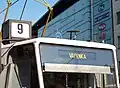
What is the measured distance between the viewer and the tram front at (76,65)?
262 inches

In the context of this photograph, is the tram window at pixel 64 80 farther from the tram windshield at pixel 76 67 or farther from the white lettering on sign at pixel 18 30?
the white lettering on sign at pixel 18 30

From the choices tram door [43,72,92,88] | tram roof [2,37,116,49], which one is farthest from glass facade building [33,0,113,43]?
tram door [43,72,92,88]

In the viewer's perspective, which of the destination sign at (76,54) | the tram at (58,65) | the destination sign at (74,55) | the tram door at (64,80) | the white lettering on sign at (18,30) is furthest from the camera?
the white lettering on sign at (18,30)

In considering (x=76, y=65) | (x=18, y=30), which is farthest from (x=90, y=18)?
(x=76, y=65)

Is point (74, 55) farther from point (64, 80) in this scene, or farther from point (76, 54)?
point (64, 80)

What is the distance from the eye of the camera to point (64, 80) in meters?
6.85

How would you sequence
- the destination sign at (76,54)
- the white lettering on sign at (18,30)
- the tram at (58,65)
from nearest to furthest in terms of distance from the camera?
the tram at (58,65)
the destination sign at (76,54)
the white lettering on sign at (18,30)

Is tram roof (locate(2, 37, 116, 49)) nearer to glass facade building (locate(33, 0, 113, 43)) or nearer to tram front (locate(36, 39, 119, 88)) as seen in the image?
tram front (locate(36, 39, 119, 88))

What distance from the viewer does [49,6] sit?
8.31 metres

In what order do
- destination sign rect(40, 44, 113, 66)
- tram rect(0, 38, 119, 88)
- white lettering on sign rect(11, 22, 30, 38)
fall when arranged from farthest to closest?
1. white lettering on sign rect(11, 22, 30, 38)
2. destination sign rect(40, 44, 113, 66)
3. tram rect(0, 38, 119, 88)

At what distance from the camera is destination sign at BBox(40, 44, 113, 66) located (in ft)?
22.2

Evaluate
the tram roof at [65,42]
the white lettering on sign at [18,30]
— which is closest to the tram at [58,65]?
the tram roof at [65,42]

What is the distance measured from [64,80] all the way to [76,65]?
1.19ft

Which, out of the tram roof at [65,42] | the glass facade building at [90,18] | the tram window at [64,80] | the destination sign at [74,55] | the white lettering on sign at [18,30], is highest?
the glass facade building at [90,18]
